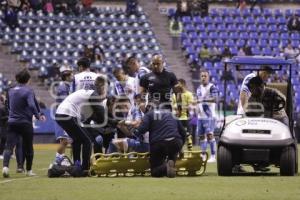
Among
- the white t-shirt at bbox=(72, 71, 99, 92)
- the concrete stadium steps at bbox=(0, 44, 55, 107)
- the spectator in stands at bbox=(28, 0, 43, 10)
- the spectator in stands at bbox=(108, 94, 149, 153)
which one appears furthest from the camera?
the spectator in stands at bbox=(28, 0, 43, 10)

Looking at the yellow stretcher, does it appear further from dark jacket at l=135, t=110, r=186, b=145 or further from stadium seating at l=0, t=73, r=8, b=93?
stadium seating at l=0, t=73, r=8, b=93

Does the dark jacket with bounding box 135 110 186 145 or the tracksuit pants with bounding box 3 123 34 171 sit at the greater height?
the dark jacket with bounding box 135 110 186 145

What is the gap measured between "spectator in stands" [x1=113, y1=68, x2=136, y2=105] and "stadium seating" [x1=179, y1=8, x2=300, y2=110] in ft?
66.5

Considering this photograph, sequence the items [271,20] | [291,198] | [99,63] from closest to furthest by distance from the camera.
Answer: [291,198] → [99,63] → [271,20]

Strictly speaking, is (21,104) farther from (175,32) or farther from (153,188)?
(175,32)

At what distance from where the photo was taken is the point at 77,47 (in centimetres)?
4041

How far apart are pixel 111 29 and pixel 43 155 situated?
15170 mm

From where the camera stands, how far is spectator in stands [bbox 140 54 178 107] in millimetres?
18328

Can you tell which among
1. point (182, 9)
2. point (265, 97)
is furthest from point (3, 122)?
point (182, 9)

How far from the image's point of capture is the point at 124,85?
2131cm

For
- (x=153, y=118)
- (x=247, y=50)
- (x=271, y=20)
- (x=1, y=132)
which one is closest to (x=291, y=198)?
(x=153, y=118)

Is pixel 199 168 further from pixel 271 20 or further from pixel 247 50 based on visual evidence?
pixel 271 20

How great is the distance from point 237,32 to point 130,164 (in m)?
26.6

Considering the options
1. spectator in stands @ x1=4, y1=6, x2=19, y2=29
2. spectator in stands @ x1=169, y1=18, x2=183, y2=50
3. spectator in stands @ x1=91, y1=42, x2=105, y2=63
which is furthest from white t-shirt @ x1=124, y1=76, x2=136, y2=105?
spectator in stands @ x1=169, y1=18, x2=183, y2=50
